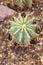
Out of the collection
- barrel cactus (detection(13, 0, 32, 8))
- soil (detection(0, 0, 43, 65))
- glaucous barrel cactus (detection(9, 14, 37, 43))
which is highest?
barrel cactus (detection(13, 0, 32, 8))

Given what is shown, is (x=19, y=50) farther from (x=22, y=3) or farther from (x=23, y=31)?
(x=22, y=3)

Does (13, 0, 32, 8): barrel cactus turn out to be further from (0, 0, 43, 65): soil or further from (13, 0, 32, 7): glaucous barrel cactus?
(0, 0, 43, 65): soil

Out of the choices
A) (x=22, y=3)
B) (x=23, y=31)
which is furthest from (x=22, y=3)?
(x=23, y=31)

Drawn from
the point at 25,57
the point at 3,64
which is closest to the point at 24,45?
the point at 25,57

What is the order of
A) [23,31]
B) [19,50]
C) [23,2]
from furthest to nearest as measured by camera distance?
[23,2] < [19,50] < [23,31]

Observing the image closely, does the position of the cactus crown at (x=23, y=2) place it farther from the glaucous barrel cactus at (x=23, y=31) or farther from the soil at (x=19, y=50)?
the glaucous barrel cactus at (x=23, y=31)

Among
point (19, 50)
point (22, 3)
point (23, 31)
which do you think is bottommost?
point (19, 50)

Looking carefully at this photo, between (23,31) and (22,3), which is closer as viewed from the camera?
(23,31)

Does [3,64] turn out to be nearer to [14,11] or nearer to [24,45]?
[24,45]

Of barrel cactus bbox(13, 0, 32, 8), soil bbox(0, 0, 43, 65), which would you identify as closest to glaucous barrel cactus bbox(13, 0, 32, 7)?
barrel cactus bbox(13, 0, 32, 8)

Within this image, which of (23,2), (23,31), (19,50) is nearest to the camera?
(23,31)

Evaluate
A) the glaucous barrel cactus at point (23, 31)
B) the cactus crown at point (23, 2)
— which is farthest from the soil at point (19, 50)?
the cactus crown at point (23, 2)

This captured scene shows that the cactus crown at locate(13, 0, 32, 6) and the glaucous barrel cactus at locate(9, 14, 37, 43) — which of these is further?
the cactus crown at locate(13, 0, 32, 6)
